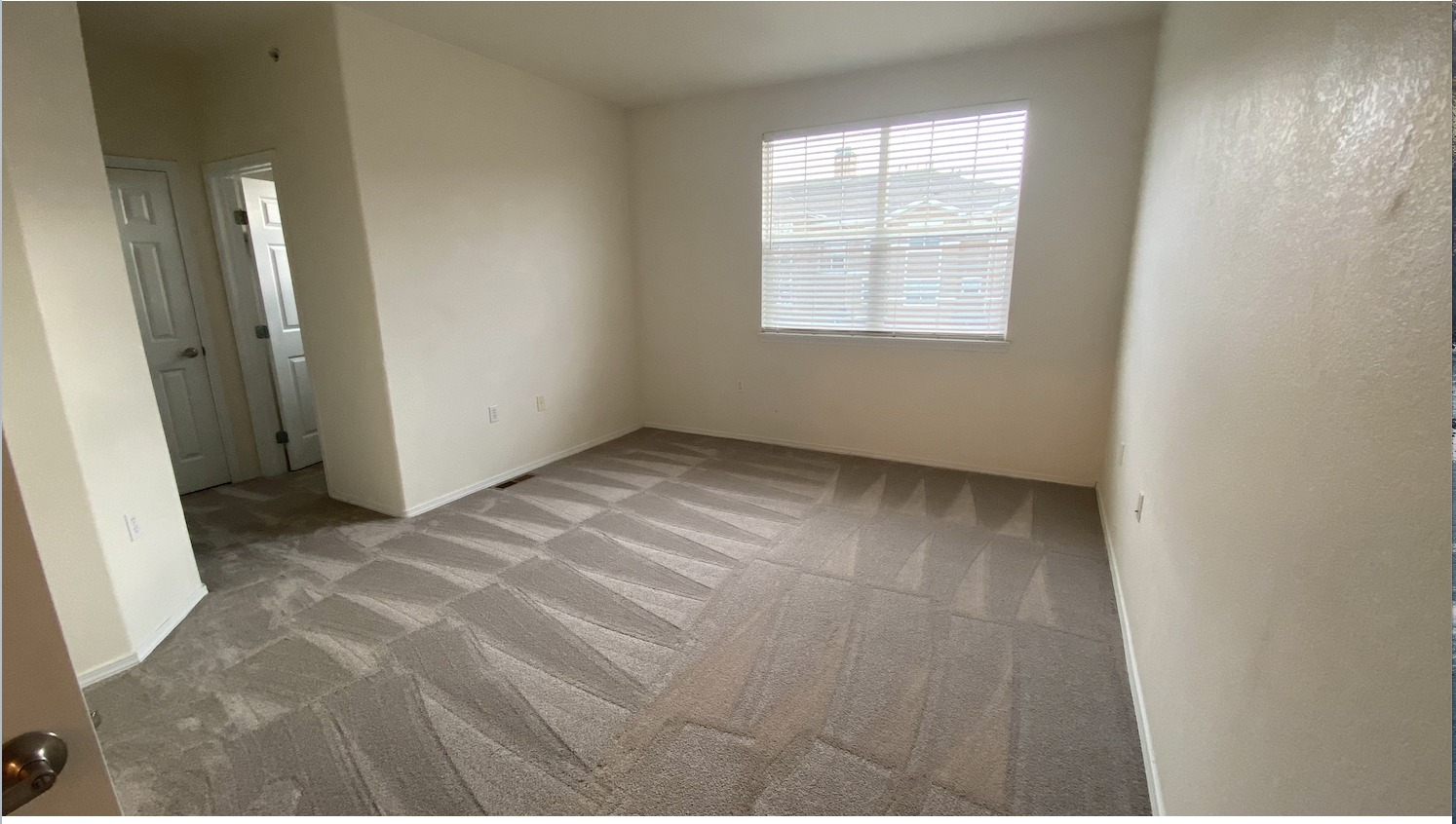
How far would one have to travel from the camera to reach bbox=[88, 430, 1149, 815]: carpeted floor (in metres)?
1.47

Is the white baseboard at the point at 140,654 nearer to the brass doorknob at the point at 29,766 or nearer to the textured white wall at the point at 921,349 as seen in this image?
the brass doorknob at the point at 29,766

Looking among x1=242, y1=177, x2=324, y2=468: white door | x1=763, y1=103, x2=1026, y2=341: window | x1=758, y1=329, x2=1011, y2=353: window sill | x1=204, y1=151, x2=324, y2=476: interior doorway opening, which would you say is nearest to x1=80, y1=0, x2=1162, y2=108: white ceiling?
x1=763, y1=103, x2=1026, y2=341: window

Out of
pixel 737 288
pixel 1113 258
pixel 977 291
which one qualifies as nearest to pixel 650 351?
pixel 737 288

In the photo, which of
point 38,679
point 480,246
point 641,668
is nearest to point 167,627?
point 641,668

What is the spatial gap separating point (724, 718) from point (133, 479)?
2.50 metres

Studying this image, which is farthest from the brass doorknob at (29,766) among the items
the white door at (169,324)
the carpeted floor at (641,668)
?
the white door at (169,324)

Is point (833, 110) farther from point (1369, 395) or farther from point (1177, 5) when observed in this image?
point (1369, 395)

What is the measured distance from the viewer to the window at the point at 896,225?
337cm

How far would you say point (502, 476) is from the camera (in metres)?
3.74

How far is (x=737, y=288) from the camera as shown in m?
4.33

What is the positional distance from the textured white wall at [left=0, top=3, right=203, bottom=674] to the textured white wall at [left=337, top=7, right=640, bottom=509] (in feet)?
3.21

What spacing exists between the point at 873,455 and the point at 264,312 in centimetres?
454

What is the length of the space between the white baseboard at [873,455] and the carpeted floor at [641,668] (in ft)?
1.84

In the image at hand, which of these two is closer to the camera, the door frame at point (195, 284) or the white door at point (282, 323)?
the door frame at point (195, 284)
